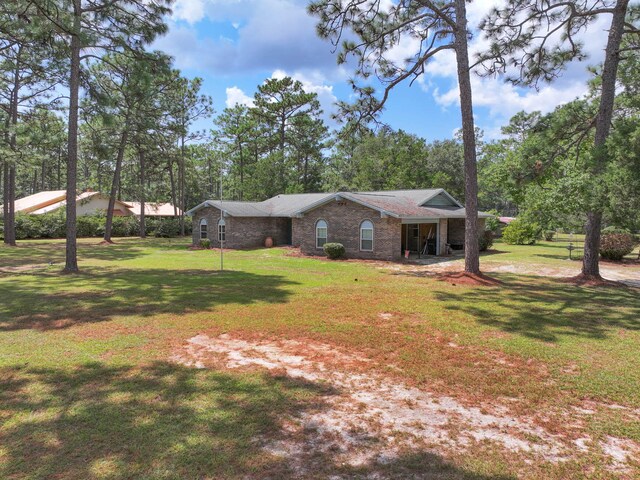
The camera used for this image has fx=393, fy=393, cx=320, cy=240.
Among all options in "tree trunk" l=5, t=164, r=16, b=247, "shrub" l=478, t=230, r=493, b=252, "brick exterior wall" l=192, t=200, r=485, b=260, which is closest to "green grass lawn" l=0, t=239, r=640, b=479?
"brick exterior wall" l=192, t=200, r=485, b=260

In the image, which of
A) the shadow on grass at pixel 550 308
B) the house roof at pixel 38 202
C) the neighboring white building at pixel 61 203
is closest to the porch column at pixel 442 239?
the shadow on grass at pixel 550 308

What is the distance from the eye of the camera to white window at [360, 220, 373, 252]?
2117cm

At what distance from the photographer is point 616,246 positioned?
20891mm

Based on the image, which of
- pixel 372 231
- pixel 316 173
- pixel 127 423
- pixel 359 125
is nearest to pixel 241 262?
pixel 372 231

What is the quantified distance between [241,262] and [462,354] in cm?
1480

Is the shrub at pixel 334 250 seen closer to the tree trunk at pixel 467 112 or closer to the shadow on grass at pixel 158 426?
the tree trunk at pixel 467 112

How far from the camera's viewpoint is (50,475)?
11.3ft

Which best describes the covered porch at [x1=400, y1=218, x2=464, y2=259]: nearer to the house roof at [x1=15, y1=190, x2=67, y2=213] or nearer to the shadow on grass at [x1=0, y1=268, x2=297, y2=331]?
the shadow on grass at [x1=0, y1=268, x2=297, y2=331]

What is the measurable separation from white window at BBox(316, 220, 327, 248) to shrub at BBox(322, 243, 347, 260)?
1.47m

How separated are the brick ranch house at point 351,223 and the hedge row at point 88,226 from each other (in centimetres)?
1530

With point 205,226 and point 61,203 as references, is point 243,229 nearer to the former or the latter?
point 205,226

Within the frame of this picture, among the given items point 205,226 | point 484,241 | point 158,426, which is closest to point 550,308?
point 158,426

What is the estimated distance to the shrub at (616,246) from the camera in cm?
2086

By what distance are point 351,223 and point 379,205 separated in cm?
187
